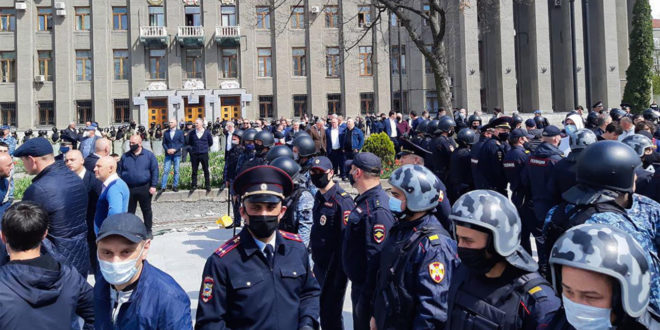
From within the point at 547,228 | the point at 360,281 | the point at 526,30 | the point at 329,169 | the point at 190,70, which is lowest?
the point at 360,281

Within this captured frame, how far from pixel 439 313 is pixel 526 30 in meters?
48.6

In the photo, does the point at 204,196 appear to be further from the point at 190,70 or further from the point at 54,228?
the point at 190,70

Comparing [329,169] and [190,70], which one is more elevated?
[190,70]

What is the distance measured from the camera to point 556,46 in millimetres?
49000

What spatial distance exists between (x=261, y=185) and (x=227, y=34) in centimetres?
4190

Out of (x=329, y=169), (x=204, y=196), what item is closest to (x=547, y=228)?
(x=329, y=169)

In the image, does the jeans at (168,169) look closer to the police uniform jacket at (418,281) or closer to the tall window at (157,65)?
the police uniform jacket at (418,281)

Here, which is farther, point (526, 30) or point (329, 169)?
point (526, 30)

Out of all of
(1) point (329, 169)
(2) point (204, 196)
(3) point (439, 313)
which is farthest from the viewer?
(2) point (204, 196)

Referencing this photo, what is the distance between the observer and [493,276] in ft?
8.75

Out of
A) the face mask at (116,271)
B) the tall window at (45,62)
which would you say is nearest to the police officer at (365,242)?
the face mask at (116,271)

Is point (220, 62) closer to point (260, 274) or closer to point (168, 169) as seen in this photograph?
point (168, 169)

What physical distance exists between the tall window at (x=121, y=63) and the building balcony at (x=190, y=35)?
465 centimetres

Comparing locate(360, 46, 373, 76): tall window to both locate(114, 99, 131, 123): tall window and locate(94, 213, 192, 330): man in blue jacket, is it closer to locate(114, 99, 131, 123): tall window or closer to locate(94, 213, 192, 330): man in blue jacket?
locate(114, 99, 131, 123): tall window
